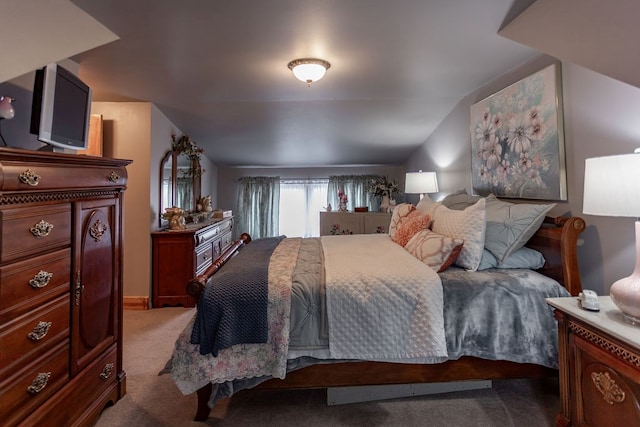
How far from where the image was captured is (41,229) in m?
1.36

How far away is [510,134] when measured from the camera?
2721mm

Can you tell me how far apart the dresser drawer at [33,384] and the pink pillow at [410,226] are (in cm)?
225

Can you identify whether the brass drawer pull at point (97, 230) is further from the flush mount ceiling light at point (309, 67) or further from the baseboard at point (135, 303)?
the baseboard at point (135, 303)

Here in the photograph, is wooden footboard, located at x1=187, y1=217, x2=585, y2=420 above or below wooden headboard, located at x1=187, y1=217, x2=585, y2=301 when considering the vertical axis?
below

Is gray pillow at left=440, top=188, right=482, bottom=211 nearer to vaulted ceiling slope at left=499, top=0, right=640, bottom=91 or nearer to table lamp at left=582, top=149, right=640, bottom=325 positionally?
vaulted ceiling slope at left=499, top=0, right=640, bottom=91

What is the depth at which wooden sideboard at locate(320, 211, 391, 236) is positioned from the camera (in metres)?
5.27

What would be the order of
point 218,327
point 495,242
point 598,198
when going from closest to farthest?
1. point 598,198
2. point 218,327
3. point 495,242

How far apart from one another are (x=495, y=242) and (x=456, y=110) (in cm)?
228

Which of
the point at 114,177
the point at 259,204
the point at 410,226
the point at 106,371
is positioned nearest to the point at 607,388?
the point at 410,226

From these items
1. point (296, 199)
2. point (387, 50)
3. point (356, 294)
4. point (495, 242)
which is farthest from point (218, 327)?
point (296, 199)

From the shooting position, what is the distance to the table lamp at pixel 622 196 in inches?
49.6

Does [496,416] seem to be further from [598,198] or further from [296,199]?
[296,199]

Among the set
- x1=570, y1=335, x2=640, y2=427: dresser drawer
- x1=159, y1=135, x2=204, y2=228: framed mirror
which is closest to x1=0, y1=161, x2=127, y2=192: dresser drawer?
x1=159, y1=135, x2=204, y2=228: framed mirror

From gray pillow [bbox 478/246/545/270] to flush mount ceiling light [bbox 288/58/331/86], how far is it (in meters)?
1.87
